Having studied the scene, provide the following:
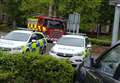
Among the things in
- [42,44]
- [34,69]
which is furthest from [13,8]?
[34,69]

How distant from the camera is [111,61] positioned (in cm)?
461

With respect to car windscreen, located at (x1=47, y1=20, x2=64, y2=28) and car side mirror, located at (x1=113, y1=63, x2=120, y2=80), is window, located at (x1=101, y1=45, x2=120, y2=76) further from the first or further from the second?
car windscreen, located at (x1=47, y1=20, x2=64, y2=28)

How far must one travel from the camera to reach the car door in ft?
13.5

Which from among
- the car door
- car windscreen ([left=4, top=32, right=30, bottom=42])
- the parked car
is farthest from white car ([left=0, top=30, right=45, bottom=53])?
the car door

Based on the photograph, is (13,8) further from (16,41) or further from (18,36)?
(16,41)

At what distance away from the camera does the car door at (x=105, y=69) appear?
413 cm

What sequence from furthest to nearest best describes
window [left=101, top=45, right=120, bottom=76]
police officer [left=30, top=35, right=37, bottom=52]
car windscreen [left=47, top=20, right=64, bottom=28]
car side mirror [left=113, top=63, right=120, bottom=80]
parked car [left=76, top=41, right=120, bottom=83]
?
car windscreen [left=47, top=20, right=64, bottom=28] → police officer [left=30, top=35, right=37, bottom=52] → window [left=101, top=45, right=120, bottom=76] → parked car [left=76, top=41, right=120, bottom=83] → car side mirror [left=113, top=63, right=120, bottom=80]

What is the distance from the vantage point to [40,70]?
24.8 ft

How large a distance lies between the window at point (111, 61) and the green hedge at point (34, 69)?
2.68 meters

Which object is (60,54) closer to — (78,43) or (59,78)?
(78,43)

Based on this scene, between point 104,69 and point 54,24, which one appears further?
point 54,24

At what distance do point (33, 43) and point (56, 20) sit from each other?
48.5 ft

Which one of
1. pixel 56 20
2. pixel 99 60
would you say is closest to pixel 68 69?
pixel 99 60

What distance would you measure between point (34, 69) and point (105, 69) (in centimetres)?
312
